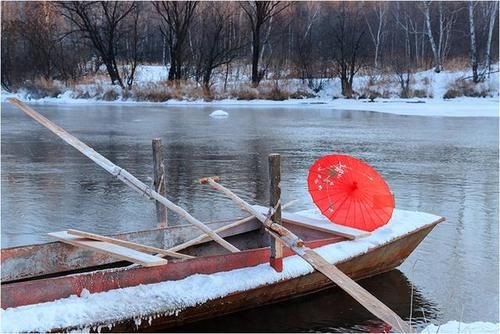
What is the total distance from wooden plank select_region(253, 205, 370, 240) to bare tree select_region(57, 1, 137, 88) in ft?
86.0

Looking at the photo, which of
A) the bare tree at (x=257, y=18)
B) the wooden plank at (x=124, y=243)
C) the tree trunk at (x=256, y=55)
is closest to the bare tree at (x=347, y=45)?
the bare tree at (x=257, y=18)

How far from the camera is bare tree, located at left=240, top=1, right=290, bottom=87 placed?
31.7 meters

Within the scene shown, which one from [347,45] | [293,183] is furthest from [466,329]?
[347,45]

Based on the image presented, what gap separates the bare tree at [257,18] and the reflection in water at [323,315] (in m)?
25.8

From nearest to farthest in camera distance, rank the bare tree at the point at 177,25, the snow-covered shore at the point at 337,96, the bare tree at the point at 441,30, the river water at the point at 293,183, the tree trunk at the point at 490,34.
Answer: the river water at the point at 293,183 < the snow-covered shore at the point at 337,96 < the tree trunk at the point at 490,34 < the bare tree at the point at 441,30 < the bare tree at the point at 177,25

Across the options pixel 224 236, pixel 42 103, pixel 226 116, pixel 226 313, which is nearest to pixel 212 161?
pixel 224 236

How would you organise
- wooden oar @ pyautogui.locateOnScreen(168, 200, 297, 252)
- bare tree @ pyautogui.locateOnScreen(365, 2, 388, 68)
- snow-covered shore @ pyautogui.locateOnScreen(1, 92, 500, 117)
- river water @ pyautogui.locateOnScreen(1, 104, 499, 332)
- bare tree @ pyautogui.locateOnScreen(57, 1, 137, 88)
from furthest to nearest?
bare tree @ pyautogui.locateOnScreen(365, 2, 388, 68)
bare tree @ pyautogui.locateOnScreen(57, 1, 137, 88)
snow-covered shore @ pyautogui.locateOnScreen(1, 92, 500, 117)
wooden oar @ pyautogui.locateOnScreen(168, 200, 297, 252)
river water @ pyautogui.locateOnScreen(1, 104, 499, 332)

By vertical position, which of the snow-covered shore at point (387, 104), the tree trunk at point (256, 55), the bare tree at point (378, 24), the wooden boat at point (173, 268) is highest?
the bare tree at point (378, 24)

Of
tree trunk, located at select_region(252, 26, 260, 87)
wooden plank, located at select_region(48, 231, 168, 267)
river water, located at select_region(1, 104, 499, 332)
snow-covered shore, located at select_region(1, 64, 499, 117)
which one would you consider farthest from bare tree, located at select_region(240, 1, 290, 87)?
wooden plank, located at select_region(48, 231, 168, 267)

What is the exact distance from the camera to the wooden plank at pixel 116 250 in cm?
436

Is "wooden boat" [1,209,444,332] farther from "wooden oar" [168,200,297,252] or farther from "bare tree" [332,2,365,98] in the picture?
"bare tree" [332,2,365,98]

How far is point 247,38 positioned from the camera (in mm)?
35125

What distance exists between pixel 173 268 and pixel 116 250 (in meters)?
0.43

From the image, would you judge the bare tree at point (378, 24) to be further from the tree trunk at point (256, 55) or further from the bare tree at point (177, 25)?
the bare tree at point (177, 25)
